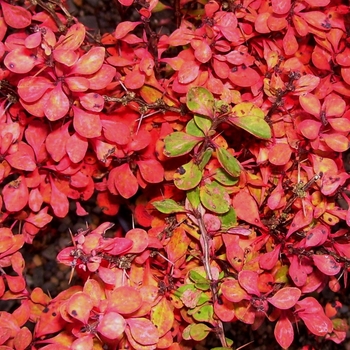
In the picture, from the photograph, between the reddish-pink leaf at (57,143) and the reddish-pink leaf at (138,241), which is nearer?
the reddish-pink leaf at (138,241)

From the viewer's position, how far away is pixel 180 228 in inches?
42.3

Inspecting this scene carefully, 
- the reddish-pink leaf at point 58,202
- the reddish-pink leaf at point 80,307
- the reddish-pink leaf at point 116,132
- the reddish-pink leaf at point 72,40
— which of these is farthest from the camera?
the reddish-pink leaf at point 58,202

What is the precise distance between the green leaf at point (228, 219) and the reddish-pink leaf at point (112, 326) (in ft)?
0.94

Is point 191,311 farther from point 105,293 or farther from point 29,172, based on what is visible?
point 29,172

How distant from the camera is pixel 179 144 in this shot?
0.98 m

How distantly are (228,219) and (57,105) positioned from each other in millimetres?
352

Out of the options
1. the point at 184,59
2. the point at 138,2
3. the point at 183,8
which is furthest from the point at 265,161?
the point at 183,8

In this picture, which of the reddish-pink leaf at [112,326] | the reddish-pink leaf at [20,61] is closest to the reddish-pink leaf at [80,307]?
the reddish-pink leaf at [112,326]

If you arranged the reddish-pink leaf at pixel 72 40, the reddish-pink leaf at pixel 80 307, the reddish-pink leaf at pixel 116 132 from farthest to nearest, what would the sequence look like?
the reddish-pink leaf at pixel 116 132
the reddish-pink leaf at pixel 72 40
the reddish-pink leaf at pixel 80 307

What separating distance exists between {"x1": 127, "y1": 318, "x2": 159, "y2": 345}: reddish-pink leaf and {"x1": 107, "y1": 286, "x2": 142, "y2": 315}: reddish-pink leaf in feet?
0.13

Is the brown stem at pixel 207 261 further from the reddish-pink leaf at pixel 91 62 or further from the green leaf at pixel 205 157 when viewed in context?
the reddish-pink leaf at pixel 91 62

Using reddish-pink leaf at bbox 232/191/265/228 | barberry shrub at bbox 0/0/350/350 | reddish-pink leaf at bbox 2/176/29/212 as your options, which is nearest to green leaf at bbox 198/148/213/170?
barberry shrub at bbox 0/0/350/350

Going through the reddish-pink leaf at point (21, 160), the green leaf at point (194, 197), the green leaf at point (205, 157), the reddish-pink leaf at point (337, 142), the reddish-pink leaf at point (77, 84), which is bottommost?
the green leaf at point (194, 197)

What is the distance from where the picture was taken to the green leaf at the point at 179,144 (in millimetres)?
977
